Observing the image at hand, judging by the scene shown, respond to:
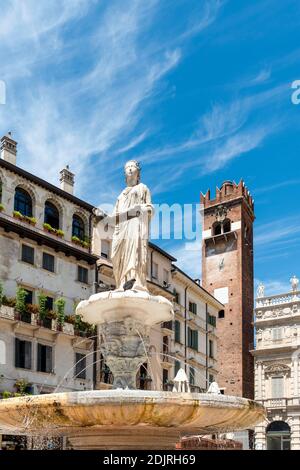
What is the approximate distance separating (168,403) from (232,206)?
66.2 m

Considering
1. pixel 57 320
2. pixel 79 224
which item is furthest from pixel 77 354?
pixel 79 224

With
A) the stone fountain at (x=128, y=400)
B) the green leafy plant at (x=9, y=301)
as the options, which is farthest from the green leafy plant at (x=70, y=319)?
the stone fountain at (x=128, y=400)

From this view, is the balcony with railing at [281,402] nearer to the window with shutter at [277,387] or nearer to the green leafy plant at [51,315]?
the window with shutter at [277,387]

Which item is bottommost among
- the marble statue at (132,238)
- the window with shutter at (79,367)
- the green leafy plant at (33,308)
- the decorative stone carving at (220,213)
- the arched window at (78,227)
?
the window with shutter at (79,367)

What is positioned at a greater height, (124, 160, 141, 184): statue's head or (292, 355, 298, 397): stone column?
(124, 160, 141, 184): statue's head

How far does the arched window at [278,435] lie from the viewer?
5928cm

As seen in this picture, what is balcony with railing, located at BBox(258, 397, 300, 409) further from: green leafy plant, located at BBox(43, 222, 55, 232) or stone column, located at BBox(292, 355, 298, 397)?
green leafy plant, located at BBox(43, 222, 55, 232)

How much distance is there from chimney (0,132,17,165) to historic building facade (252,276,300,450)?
104 ft

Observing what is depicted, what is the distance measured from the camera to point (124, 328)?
46.5 ft

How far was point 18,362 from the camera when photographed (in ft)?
119

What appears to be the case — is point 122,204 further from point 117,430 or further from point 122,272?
point 117,430

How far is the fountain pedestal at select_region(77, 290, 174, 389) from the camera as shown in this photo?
13.9 m

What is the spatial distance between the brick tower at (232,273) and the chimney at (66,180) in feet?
99.8

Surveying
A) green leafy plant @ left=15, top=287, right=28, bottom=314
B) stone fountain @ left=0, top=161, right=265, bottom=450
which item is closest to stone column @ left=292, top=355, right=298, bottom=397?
green leafy plant @ left=15, top=287, right=28, bottom=314
